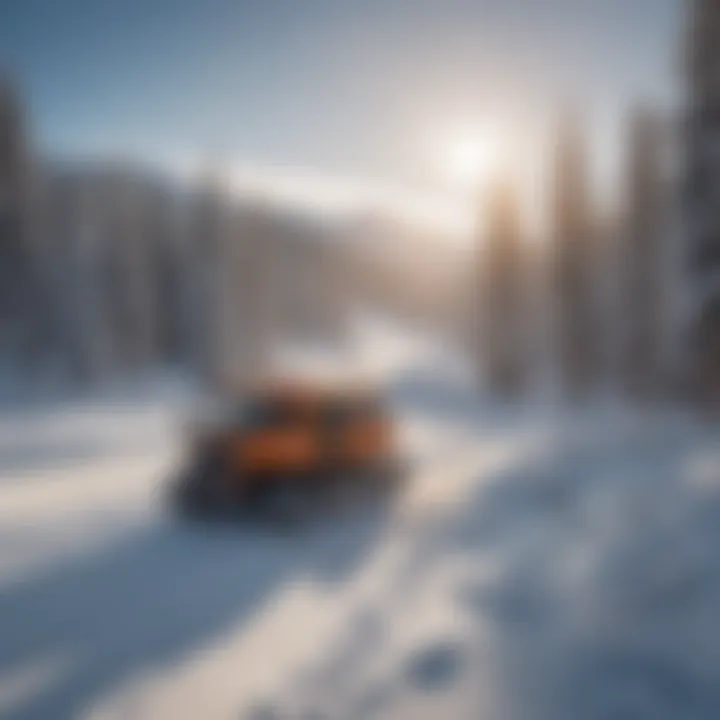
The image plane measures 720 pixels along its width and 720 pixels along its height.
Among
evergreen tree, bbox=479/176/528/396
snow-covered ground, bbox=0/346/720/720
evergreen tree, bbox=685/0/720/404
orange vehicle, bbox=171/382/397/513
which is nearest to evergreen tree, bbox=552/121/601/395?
evergreen tree, bbox=479/176/528/396

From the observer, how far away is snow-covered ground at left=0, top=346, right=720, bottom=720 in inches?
179

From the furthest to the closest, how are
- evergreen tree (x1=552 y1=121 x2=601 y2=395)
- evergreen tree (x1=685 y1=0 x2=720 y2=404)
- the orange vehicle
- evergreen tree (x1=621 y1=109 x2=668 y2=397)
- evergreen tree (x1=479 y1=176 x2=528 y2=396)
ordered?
evergreen tree (x1=479 y1=176 x2=528 y2=396)
evergreen tree (x1=552 y1=121 x2=601 y2=395)
evergreen tree (x1=621 y1=109 x2=668 y2=397)
evergreen tree (x1=685 y1=0 x2=720 y2=404)
the orange vehicle

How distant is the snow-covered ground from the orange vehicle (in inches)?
17.6

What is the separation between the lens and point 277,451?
8.94 meters

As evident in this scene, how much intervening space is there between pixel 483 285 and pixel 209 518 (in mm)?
29540

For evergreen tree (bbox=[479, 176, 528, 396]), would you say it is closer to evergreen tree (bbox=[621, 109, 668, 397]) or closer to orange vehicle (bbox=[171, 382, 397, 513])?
evergreen tree (bbox=[621, 109, 668, 397])

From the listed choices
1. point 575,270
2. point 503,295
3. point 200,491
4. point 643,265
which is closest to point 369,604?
point 200,491

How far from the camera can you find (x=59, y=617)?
17.7 ft

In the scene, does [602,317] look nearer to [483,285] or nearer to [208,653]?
[483,285]

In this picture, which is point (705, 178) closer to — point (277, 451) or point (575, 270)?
point (277, 451)

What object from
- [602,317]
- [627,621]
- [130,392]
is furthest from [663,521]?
[602,317]

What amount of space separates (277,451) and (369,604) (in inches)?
117

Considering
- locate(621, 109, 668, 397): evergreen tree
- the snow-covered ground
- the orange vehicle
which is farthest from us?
locate(621, 109, 668, 397): evergreen tree

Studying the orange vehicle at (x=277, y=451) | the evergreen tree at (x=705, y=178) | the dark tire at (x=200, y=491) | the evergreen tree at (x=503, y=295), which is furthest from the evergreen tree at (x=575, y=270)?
the dark tire at (x=200, y=491)
